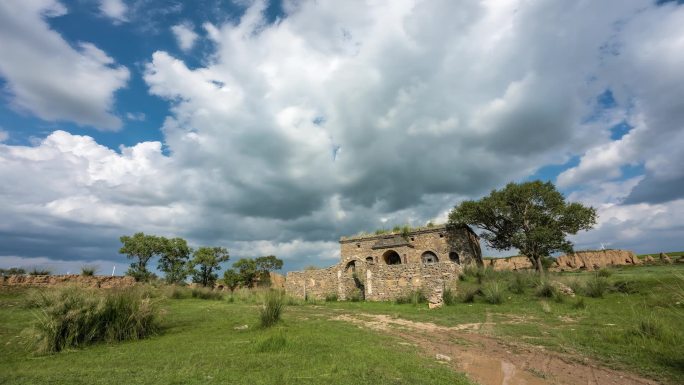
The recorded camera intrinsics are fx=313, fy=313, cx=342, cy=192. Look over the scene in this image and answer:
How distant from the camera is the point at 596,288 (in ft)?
44.8

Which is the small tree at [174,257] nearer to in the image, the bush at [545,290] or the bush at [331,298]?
the bush at [331,298]

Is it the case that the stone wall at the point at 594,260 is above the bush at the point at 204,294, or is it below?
above

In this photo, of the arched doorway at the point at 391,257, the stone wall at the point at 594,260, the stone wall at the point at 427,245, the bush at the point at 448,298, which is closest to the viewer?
the bush at the point at 448,298

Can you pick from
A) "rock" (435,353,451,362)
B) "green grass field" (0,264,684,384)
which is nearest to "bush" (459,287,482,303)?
"green grass field" (0,264,684,384)

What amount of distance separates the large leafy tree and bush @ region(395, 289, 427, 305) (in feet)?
45.6

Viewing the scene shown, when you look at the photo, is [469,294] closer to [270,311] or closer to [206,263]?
[270,311]

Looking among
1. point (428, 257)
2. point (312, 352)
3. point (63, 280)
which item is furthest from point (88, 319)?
point (428, 257)

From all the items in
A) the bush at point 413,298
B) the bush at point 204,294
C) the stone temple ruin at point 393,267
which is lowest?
the bush at point 413,298

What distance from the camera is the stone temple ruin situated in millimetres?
17609

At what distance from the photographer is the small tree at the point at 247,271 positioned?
3706cm

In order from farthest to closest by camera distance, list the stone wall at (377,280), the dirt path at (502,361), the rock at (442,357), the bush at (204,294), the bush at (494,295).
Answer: the bush at (204,294), the stone wall at (377,280), the bush at (494,295), the rock at (442,357), the dirt path at (502,361)

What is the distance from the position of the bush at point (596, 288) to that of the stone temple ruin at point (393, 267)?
Result: 582 cm

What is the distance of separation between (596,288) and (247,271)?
32.8m

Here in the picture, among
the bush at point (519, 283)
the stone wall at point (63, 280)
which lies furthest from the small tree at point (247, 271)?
the bush at point (519, 283)
